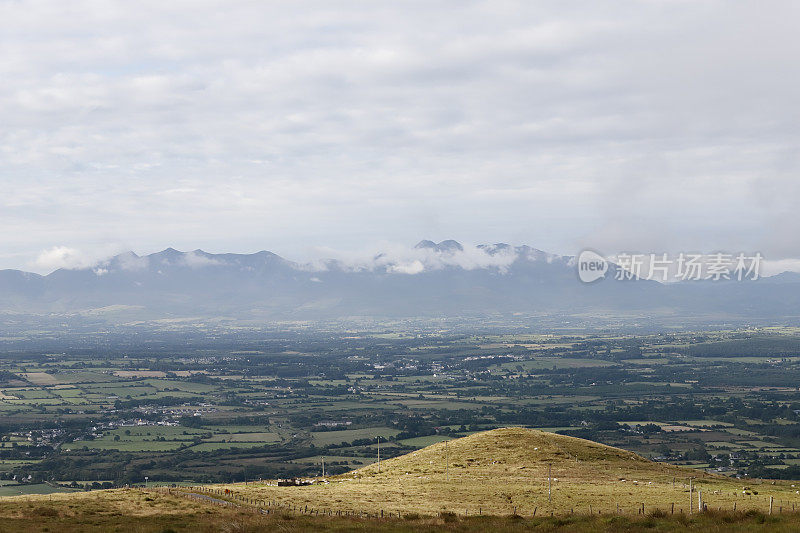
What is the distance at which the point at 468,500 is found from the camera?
51188mm

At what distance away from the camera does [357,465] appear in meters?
123

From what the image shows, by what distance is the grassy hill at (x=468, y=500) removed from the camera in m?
39.1

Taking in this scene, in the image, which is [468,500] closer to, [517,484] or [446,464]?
[517,484]

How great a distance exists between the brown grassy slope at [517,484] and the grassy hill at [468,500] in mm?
105

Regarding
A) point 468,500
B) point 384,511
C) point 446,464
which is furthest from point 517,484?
point 384,511

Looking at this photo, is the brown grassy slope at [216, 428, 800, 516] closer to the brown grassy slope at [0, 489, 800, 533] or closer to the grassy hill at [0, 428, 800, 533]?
the grassy hill at [0, 428, 800, 533]

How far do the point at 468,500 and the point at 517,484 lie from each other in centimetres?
707

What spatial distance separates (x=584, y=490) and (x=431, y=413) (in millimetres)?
137867

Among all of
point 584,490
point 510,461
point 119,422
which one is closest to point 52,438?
point 119,422

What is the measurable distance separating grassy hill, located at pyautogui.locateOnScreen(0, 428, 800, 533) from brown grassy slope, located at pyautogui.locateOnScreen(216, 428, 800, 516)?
10cm

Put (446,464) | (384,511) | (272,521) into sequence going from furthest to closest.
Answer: (446,464), (384,511), (272,521)

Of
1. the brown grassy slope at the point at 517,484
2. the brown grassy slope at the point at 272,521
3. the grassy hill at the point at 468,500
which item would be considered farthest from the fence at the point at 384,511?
the brown grassy slope at the point at 272,521

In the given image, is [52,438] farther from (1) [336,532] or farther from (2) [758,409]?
(2) [758,409]

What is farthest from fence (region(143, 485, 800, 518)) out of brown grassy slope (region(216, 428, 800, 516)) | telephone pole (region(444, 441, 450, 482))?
telephone pole (region(444, 441, 450, 482))
